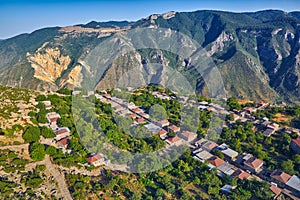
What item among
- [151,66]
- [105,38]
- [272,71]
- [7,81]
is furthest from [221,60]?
[7,81]

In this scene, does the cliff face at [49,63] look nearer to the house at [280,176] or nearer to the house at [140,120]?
the house at [140,120]

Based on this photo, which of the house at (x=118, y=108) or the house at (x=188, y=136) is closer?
the house at (x=188, y=136)

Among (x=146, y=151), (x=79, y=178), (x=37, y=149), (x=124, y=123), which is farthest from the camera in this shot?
(x=124, y=123)

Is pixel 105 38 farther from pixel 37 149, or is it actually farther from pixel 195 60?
pixel 37 149

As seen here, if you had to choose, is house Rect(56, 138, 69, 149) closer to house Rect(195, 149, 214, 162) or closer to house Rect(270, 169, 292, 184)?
house Rect(195, 149, 214, 162)

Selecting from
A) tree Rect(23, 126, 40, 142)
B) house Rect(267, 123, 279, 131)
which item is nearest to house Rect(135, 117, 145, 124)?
tree Rect(23, 126, 40, 142)

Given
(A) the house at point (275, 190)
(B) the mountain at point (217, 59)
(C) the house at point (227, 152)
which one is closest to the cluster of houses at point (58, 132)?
(C) the house at point (227, 152)
